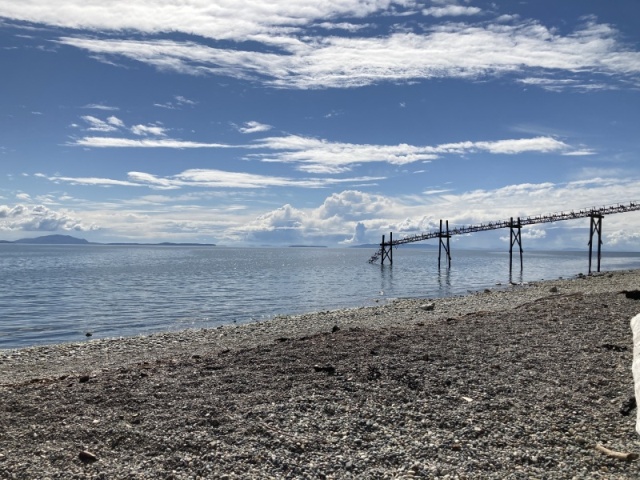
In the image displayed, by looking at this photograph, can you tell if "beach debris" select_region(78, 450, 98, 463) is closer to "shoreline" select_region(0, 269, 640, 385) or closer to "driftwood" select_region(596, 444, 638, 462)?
"driftwood" select_region(596, 444, 638, 462)

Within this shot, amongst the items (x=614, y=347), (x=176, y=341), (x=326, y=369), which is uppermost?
(x=614, y=347)

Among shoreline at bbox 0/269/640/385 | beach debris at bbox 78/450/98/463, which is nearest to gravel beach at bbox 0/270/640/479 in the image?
beach debris at bbox 78/450/98/463

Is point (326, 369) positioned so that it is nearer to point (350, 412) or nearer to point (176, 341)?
point (350, 412)

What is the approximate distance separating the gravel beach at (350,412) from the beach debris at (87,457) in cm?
3

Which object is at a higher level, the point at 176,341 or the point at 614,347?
the point at 614,347

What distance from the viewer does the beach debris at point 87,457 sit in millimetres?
7633

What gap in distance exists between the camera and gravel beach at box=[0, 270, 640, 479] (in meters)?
7.38

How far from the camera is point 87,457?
767 centimetres

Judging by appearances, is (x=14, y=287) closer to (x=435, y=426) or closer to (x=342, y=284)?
(x=342, y=284)

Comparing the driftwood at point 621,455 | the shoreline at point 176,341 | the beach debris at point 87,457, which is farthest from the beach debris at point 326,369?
the shoreline at point 176,341

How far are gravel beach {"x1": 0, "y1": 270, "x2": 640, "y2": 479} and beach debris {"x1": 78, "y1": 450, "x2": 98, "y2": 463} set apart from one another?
3 centimetres

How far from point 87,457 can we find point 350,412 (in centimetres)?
426

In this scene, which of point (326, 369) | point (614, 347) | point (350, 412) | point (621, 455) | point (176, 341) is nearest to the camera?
point (621, 455)

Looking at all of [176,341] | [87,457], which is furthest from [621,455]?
[176,341]
